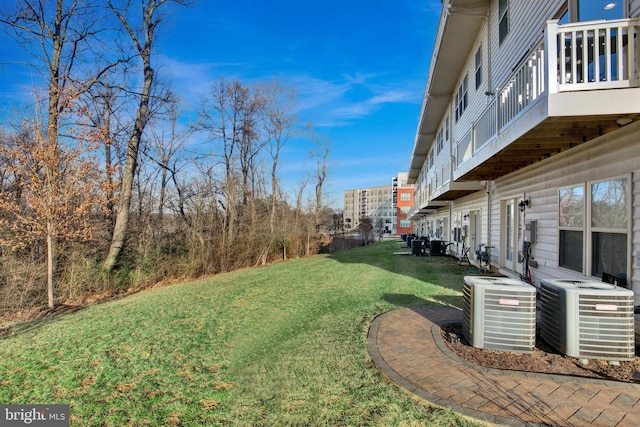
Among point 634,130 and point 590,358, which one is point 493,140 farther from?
point 590,358

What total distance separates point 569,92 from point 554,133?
976mm

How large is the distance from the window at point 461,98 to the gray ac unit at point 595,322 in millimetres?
9840

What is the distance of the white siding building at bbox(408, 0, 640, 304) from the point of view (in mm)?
3707

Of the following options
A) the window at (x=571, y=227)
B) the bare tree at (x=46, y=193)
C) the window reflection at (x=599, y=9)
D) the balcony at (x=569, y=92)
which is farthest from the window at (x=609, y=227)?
the bare tree at (x=46, y=193)

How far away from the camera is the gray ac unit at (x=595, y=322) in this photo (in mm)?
3383

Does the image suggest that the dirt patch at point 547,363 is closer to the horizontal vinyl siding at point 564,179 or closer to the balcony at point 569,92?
the horizontal vinyl siding at point 564,179

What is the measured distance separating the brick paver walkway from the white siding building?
1.87 metres

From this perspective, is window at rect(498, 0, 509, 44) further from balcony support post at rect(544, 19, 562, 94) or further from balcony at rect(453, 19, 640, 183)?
balcony support post at rect(544, 19, 562, 94)

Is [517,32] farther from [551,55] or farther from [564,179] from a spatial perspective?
[551,55]

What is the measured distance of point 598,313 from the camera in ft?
11.2

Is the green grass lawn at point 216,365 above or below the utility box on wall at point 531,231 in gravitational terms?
below

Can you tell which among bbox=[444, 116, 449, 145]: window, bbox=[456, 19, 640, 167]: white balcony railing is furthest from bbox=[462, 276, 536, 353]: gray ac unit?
bbox=[444, 116, 449, 145]: window

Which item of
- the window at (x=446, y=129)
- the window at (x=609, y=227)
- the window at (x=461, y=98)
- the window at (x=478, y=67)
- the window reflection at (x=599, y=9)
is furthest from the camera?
the window at (x=446, y=129)

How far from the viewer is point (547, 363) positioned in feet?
11.4
